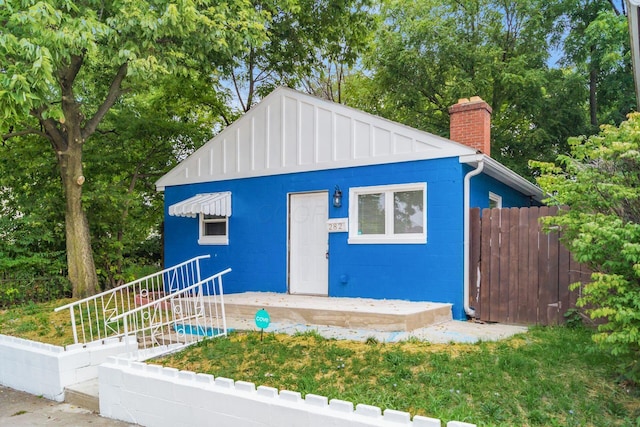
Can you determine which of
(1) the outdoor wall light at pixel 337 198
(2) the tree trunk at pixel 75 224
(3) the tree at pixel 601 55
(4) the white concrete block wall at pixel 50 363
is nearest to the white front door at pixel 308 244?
(1) the outdoor wall light at pixel 337 198

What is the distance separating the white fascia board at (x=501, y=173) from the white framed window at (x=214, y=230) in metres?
5.34

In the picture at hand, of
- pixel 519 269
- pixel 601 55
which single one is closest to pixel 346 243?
pixel 519 269

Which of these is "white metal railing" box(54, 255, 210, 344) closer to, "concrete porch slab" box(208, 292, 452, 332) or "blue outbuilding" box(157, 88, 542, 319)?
"concrete porch slab" box(208, 292, 452, 332)

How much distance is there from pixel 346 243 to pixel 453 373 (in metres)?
4.45

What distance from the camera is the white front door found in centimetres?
904

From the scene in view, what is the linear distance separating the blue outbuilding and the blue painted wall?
0.8 inches

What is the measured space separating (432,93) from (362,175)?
9.15 meters

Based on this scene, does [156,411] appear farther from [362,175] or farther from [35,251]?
[35,251]

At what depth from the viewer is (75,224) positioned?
33.2 ft

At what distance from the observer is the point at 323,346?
5434 millimetres

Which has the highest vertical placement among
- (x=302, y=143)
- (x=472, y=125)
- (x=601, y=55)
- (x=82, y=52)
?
(x=601, y=55)

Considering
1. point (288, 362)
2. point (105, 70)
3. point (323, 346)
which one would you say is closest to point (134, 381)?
point (288, 362)

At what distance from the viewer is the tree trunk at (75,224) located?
10016 millimetres

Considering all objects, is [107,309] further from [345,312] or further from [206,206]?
[345,312]
